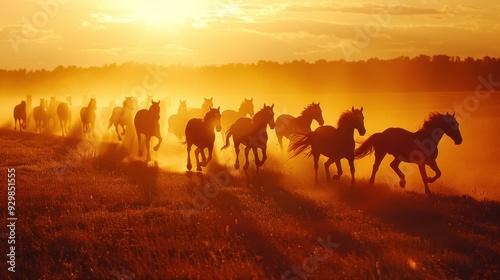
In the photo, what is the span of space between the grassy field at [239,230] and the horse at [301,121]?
15.3 feet

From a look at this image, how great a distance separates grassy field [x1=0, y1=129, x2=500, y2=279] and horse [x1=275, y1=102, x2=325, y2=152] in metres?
4.65

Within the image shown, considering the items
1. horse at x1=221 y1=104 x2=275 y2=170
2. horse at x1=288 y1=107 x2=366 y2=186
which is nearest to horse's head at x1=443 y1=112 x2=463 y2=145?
horse at x1=288 y1=107 x2=366 y2=186

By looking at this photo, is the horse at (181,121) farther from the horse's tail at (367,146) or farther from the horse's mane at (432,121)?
the horse's mane at (432,121)

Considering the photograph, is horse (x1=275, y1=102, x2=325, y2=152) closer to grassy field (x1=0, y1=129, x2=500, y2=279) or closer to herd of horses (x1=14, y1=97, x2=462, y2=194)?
herd of horses (x1=14, y1=97, x2=462, y2=194)

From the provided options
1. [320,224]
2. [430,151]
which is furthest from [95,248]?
[430,151]

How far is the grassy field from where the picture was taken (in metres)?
9.79

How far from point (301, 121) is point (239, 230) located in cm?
1268

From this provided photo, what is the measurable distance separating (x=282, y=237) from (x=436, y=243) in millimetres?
2907

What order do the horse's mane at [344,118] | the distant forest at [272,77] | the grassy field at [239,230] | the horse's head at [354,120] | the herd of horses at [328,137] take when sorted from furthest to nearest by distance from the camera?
1. the distant forest at [272,77]
2. the horse's mane at [344,118]
3. the horse's head at [354,120]
4. the herd of horses at [328,137]
5. the grassy field at [239,230]

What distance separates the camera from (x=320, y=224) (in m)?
12.9

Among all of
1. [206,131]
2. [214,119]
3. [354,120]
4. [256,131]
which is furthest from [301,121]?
[354,120]

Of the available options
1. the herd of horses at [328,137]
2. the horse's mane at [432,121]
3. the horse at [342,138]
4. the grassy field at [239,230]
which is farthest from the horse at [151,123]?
the horse's mane at [432,121]

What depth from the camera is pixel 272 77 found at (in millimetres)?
132250

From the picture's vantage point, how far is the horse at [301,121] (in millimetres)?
23464
